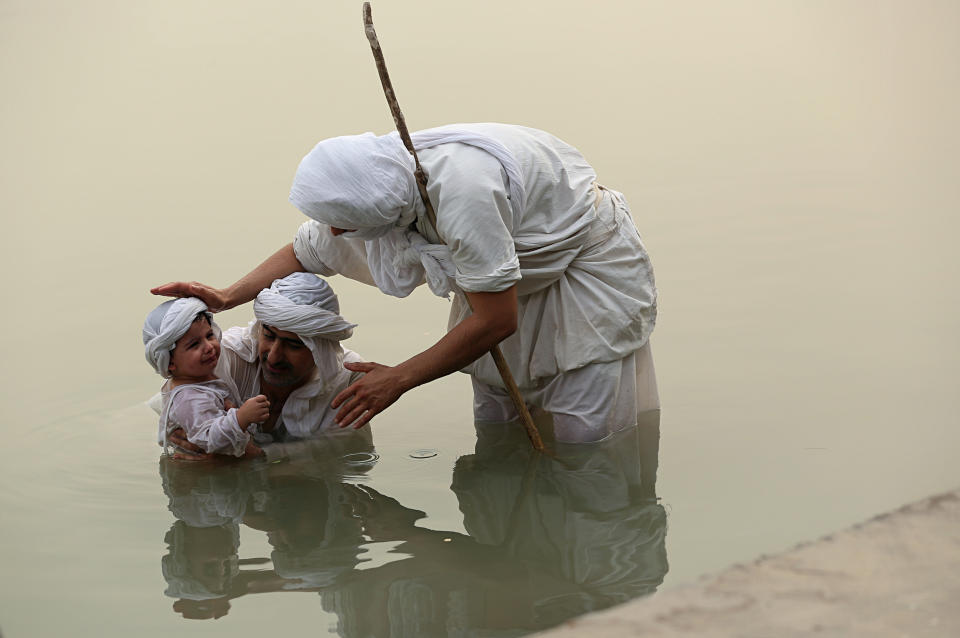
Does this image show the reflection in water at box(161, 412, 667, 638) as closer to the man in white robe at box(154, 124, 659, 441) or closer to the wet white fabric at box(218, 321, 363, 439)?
the wet white fabric at box(218, 321, 363, 439)

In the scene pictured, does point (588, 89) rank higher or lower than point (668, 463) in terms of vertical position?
higher

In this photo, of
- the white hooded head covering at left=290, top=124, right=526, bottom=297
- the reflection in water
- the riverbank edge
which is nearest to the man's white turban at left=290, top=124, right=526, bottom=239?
the white hooded head covering at left=290, top=124, right=526, bottom=297

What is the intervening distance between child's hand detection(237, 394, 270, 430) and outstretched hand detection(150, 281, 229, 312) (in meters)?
0.44

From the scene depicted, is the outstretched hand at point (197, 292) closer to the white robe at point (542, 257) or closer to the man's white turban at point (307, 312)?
the man's white turban at point (307, 312)

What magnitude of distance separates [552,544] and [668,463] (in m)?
0.69

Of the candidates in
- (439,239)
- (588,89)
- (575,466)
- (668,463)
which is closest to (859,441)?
(668,463)

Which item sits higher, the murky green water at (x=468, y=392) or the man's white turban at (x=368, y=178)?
the man's white turban at (x=368, y=178)

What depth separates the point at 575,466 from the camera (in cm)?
390

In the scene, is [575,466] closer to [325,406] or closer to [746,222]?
[325,406]

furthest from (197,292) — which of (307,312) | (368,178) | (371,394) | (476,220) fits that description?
(476,220)

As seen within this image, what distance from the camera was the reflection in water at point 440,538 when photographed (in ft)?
9.87

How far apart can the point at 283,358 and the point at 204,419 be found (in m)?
0.35

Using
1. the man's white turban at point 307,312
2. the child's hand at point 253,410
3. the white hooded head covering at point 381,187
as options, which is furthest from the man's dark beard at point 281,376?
the white hooded head covering at point 381,187

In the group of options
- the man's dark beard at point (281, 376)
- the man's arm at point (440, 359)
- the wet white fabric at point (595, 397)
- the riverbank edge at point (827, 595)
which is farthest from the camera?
the man's dark beard at point (281, 376)
